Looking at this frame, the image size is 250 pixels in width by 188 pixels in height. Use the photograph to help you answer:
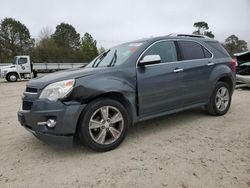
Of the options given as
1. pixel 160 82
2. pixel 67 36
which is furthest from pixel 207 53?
pixel 67 36

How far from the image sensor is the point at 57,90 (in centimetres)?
296

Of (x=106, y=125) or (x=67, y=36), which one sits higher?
(x=67, y=36)

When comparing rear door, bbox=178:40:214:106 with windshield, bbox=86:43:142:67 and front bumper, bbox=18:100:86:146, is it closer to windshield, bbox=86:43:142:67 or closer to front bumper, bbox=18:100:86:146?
windshield, bbox=86:43:142:67

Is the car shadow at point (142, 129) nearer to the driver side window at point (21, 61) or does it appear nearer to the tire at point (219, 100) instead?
the tire at point (219, 100)

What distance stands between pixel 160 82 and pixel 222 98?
1984 mm

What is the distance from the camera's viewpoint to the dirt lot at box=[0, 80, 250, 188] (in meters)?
2.48

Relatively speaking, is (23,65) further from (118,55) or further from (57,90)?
(57,90)

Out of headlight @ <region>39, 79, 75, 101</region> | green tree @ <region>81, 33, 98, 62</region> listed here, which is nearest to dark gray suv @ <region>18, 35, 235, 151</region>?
headlight @ <region>39, 79, 75, 101</region>

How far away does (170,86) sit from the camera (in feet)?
12.7

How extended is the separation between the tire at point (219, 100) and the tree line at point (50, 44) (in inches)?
1190

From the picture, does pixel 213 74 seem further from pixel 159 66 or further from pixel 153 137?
pixel 153 137

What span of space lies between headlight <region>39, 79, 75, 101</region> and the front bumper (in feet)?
0.25

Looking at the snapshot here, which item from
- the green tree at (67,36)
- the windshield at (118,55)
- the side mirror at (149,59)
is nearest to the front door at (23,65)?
the windshield at (118,55)

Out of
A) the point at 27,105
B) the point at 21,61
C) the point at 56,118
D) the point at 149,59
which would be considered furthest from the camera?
the point at 21,61
